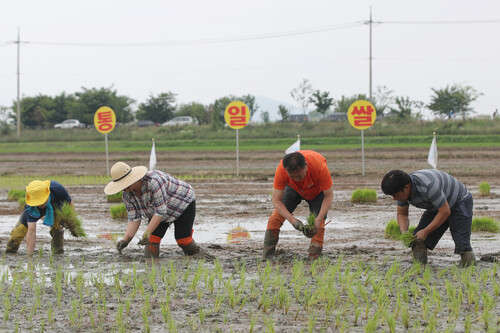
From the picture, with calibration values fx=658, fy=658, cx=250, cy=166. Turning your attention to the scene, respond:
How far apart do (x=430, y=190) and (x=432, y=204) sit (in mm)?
203

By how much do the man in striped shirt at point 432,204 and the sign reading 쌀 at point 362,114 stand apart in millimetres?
13668

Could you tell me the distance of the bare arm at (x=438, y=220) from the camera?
587 cm

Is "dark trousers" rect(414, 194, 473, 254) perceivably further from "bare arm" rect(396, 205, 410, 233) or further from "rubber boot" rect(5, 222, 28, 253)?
"rubber boot" rect(5, 222, 28, 253)

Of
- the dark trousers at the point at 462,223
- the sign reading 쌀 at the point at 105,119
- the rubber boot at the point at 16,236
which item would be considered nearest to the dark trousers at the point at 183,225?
the rubber boot at the point at 16,236

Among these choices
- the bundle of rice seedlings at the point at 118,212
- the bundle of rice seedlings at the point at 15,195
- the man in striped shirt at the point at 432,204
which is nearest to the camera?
the man in striped shirt at the point at 432,204

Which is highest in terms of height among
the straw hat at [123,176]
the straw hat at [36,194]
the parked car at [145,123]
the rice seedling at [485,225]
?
the parked car at [145,123]

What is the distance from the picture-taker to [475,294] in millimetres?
5059

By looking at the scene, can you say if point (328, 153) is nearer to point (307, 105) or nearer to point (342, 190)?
point (342, 190)

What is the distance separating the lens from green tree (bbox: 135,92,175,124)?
184ft

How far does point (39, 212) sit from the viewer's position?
280 inches

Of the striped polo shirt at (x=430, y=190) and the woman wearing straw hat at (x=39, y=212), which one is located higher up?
the striped polo shirt at (x=430, y=190)

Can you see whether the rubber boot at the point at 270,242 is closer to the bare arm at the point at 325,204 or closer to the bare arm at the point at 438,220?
the bare arm at the point at 325,204

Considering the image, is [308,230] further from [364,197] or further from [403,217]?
[364,197]

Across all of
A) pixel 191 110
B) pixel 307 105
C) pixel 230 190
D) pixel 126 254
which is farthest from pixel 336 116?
pixel 126 254
